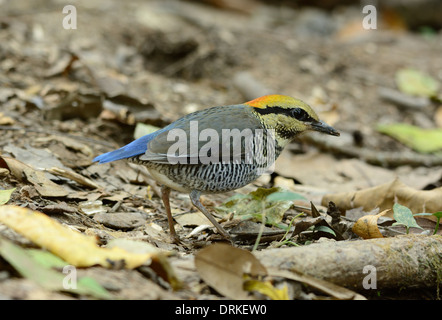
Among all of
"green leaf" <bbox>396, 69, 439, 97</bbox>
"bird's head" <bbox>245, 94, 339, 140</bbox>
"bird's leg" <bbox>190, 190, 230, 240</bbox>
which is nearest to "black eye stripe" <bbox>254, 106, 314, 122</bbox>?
"bird's head" <bbox>245, 94, 339, 140</bbox>

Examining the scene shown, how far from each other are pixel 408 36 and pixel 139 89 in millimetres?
7563

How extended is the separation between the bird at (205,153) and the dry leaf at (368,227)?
3.07 feet

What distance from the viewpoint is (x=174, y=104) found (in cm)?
733

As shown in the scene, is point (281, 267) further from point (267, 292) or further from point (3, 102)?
point (3, 102)

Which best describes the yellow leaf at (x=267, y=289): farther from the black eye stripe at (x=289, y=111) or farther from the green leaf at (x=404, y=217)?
the black eye stripe at (x=289, y=111)

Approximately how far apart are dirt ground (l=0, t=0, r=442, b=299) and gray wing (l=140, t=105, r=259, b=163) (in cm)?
61

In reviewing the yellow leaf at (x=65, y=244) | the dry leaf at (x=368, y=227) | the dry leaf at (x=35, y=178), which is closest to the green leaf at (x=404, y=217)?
the dry leaf at (x=368, y=227)

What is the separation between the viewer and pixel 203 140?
4.13m

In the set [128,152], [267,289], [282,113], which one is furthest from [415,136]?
[267,289]

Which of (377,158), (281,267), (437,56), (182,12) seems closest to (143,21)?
(182,12)

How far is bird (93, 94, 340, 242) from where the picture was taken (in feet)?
13.5

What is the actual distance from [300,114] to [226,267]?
6.76 feet

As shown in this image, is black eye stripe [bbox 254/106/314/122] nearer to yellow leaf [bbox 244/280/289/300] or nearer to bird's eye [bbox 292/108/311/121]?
bird's eye [bbox 292/108/311/121]

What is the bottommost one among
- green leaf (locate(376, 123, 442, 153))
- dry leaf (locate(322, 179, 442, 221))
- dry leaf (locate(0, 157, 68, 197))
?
green leaf (locate(376, 123, 442, 153))
